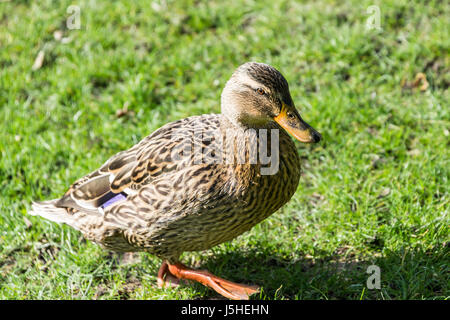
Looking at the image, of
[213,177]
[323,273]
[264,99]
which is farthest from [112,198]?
[323,273]

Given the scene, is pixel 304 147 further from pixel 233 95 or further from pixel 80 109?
pixel 80 109

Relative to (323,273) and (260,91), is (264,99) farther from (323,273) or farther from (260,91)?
(323,273)

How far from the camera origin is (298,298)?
3684 mm

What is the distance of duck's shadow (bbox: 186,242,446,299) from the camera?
3.62 metres

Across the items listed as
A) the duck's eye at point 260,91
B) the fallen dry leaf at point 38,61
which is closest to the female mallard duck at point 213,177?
the duck's eye at point 260,91

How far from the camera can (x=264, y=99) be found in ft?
10.6

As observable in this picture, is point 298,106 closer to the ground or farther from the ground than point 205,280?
farther from the ground

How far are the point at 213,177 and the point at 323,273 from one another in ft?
3.50

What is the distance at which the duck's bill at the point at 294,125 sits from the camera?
326cm

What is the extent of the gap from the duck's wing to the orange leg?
63cm

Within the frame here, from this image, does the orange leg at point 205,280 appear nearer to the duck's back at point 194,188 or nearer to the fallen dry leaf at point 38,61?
the duck's back at point 194,188

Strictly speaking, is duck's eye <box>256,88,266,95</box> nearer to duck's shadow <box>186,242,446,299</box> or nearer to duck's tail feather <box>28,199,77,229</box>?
duck's shadow <box>186,242,446,299</box>

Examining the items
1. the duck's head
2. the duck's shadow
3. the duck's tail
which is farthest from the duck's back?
the duck's shadow

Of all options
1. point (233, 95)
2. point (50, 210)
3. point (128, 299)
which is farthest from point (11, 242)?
point (233, 95)
